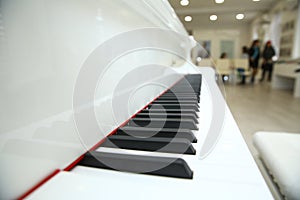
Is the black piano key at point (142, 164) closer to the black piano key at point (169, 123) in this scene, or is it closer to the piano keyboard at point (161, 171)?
the piano keyboard at point (161, 171)

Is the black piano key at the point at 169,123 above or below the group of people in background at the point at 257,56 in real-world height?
below

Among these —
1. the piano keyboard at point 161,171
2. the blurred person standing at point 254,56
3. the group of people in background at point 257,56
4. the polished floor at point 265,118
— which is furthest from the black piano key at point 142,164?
the group of people in background at point 257,56

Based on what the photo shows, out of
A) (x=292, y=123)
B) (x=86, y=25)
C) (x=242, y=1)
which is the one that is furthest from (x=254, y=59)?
(x=86, y=25)

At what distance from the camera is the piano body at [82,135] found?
A: 24cm

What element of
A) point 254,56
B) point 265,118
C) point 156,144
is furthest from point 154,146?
point 254,56

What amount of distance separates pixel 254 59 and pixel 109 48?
7224mm

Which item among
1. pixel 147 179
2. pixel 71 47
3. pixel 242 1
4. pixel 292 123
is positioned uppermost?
pixel 242 1

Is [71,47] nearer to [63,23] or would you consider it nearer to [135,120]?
[63,23]

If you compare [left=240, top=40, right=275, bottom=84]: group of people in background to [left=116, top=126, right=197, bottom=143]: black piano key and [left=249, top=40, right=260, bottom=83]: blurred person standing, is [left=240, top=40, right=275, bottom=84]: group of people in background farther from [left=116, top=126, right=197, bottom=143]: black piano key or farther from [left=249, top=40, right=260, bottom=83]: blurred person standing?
[left=116, top=126, right=197, bottom=143]: black piano key

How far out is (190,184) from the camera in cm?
27

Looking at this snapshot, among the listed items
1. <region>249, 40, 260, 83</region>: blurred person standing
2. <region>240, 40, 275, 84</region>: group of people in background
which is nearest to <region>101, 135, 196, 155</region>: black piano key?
<region>249, 40, 260, 83</region>: blurred person standing

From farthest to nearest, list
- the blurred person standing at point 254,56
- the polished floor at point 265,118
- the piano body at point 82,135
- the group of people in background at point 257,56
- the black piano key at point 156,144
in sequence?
the group of people in background at point 257,56 < the blurred person standing at point 254,56 < the polished floor at point 265,118 < the black piano key at point 156,144 < the piano body at point 82,135

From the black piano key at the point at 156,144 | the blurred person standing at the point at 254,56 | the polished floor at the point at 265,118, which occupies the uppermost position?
the blurred person standing at the point at 254,56

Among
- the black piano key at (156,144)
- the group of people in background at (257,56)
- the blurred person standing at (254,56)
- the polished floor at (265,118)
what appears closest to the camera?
the black piano key at (156,144)
